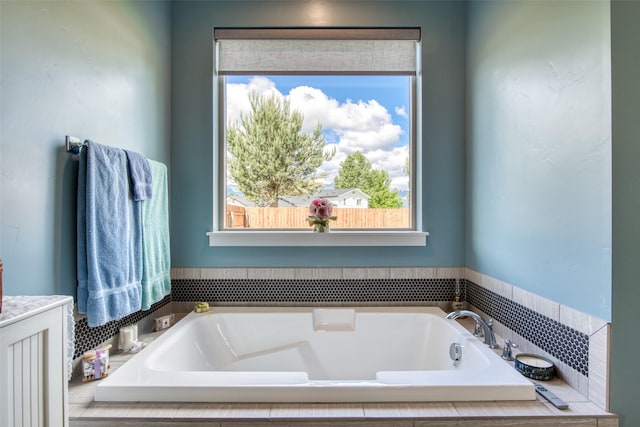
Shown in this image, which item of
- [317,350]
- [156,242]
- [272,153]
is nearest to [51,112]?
[156,242]

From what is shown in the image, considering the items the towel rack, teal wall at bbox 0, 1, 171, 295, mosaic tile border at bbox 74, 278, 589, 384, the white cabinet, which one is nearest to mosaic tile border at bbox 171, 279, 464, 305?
mosaic tile border at bbox 74, 278, 589, 384

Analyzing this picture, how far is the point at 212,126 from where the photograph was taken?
7.21ft

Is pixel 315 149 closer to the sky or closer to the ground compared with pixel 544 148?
closer to the sky

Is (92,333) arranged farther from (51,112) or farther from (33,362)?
(51,112)

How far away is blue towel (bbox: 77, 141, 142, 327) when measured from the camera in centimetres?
133

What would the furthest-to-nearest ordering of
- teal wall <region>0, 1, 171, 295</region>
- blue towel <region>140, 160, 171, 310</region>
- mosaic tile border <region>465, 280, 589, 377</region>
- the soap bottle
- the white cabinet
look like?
the soap bottle < blue towel <region>140, 160, 171, 310</region> < mosaic tile border <region>465, 280, 589, 377</region> < teal wall <region>0, 1, 171, 295</region> < the white cabinet

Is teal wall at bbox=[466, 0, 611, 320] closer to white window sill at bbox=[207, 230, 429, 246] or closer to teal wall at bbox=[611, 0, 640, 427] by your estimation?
teal wall at bbox=[611, 0, 640, 427]

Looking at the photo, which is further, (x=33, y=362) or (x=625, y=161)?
(x=625, y=161)

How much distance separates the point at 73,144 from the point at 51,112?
13 centimetres

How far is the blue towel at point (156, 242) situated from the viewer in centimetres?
171

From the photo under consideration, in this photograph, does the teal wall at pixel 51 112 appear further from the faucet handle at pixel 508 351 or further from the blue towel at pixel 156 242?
the faucet handle at pixel 508 351

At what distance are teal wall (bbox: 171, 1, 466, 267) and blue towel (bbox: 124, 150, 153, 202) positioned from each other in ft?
1.59

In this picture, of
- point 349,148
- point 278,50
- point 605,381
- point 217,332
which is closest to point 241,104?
point 278,50

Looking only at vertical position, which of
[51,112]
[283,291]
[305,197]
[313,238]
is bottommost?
[283,291]
